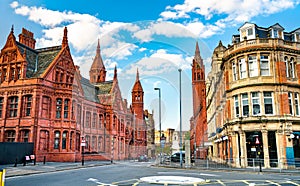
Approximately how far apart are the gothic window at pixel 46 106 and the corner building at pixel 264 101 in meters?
25.1

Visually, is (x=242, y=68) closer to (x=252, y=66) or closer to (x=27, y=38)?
(x=252, y=66)

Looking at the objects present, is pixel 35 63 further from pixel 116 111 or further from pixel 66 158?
pixel 116 111

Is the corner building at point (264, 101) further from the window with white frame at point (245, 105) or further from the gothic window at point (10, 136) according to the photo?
the gothic window at point (10, 136)

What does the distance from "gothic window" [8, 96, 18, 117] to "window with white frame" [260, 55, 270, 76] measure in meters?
33.1

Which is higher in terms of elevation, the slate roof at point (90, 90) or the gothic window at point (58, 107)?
the slate roof at point (90, 90)

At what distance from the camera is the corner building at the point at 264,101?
28.5 meters

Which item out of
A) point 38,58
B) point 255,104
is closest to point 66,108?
point 38,58

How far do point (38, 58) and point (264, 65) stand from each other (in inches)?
1349

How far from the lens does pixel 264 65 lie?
30391 millimetres

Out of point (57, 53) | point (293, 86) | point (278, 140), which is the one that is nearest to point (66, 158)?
point (57, 53)

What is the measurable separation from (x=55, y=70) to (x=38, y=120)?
8401mm

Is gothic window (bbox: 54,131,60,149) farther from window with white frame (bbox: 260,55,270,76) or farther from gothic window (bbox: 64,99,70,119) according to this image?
window with white frame (bbox: 260,55,270,76)

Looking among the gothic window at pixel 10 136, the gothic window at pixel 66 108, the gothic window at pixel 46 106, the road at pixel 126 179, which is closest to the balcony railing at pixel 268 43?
the road at pixel 126 179

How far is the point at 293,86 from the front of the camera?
3008 centimetres
